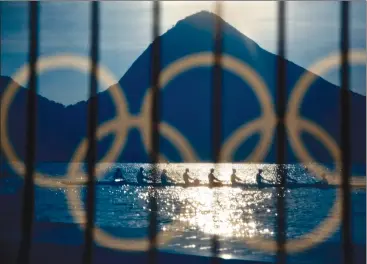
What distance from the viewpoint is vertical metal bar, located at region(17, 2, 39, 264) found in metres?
2.48

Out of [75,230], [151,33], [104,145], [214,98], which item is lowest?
[75,230]

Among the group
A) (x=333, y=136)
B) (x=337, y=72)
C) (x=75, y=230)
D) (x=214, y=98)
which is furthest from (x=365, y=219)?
(x=75, y=230)

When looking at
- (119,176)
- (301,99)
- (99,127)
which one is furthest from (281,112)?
(119,176)

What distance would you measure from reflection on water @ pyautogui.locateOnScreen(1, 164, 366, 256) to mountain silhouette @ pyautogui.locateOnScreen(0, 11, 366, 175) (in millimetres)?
265

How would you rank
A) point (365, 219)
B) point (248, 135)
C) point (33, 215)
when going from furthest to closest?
point (248, 135) < point (33, 215) < point (365, 219)

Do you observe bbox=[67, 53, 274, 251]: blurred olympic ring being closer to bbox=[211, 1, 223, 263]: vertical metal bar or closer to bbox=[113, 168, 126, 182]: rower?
bbox=[211, 1, 223, 263]: vertical metal bar

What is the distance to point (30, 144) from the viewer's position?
8.48 ft

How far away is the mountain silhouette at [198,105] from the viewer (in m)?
2.44

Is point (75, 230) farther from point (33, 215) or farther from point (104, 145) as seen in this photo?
point (104, 145)

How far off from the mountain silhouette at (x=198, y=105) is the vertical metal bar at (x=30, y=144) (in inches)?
1.4

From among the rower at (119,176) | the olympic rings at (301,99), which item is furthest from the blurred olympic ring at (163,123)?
the rower at (119,176)

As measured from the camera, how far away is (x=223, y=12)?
236 centimetres

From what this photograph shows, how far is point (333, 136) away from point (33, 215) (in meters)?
1.74

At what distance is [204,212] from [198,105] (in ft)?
20.4
